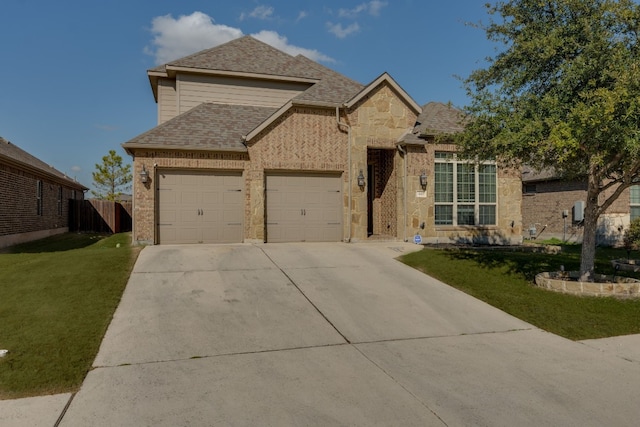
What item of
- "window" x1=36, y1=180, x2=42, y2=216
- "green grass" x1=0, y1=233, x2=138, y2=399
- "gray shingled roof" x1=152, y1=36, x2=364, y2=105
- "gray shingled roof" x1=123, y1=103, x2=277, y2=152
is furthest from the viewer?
"window" x1=36, y1=180, x2=42, y2=216

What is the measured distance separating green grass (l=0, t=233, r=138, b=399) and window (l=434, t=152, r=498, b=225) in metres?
11.0

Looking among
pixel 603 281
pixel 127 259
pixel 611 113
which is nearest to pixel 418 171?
pixel 603 281

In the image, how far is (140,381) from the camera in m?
4.58

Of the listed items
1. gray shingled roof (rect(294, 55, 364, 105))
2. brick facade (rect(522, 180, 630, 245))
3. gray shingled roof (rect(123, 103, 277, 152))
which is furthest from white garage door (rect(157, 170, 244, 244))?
brick facade (rect(522, 180, 630, 245))

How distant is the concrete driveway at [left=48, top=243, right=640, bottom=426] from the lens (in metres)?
3.98

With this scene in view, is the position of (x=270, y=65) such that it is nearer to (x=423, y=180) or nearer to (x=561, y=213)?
(x=423, y=180)

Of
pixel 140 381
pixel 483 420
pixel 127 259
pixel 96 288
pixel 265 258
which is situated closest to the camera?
pixel 483 420

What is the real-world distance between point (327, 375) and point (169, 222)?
1004 centimetres

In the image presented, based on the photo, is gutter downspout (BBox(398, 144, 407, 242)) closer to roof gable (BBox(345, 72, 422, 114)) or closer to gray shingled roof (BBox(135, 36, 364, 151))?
roof gable (BBox(345, 72, 422, 114))

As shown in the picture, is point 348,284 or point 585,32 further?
point 348,284

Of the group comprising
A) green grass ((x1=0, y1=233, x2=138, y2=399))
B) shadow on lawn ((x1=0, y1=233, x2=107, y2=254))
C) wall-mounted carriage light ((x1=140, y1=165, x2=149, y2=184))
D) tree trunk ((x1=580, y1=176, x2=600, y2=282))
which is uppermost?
wall-mounted carriage light ((x1=140, y1=165, x2=149, y2=184))

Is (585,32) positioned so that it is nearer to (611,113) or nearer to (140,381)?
(611,113)

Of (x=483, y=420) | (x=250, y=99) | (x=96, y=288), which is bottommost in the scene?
(x=483, y=420)

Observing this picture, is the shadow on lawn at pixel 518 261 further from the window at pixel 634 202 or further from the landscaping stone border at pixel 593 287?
the window at pixel 634 202
